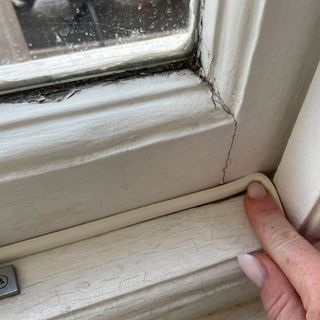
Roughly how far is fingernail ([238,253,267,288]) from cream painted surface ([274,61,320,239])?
0.07 metres

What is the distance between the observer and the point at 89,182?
1.44ft

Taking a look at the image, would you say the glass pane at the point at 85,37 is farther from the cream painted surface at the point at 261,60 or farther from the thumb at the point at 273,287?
the thumb at the point at 273,287

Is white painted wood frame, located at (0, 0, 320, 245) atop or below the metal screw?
atop

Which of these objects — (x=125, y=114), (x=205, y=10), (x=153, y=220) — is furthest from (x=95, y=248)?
(x=205, y=10)

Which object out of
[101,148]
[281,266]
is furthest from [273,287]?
[101,148]

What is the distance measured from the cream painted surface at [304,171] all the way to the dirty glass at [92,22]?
0.47ft

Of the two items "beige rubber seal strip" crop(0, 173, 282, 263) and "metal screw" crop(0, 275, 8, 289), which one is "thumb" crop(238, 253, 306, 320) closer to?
"beige rubber seal strip" crop(0, 173, 282, 263)

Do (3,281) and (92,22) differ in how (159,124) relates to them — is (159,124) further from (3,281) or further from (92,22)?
(3,281)

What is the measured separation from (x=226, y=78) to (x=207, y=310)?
11.4 inches

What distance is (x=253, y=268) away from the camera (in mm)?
483

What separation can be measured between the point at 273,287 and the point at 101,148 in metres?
0.24

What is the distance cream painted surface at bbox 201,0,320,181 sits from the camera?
1.15 ft

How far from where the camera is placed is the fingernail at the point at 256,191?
519 mm

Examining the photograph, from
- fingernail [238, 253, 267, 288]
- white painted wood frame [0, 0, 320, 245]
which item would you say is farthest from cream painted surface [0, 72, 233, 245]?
fingernail [238, 253, 267, 288]
